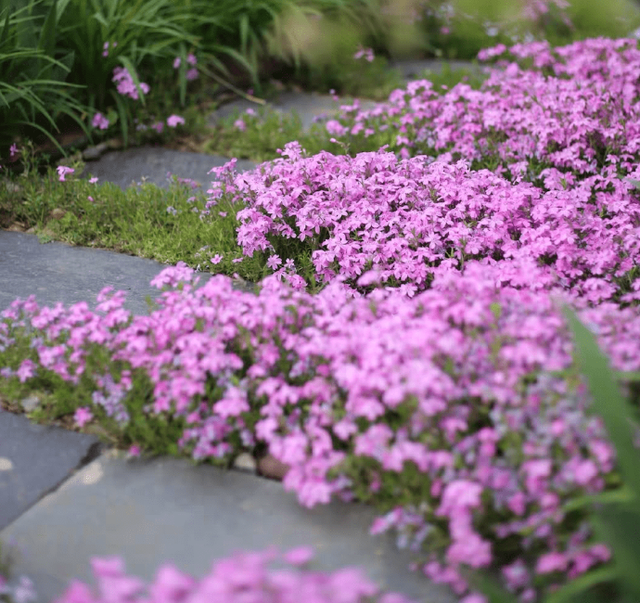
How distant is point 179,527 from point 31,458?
0.66 m

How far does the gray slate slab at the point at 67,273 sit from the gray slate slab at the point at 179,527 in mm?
1049

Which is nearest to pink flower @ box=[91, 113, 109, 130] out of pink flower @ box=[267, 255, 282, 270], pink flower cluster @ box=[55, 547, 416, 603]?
pink flower @ box=[267, 255, 282, 270]

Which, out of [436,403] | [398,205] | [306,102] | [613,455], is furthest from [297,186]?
[306,102]

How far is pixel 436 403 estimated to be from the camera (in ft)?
6.10

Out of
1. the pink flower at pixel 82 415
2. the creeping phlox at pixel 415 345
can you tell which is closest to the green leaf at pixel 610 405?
the creeping phlox at pixel 415 345

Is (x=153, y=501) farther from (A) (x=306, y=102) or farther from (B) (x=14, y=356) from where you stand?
(A) (x=306, y=102)

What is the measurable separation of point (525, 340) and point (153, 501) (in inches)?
49.2

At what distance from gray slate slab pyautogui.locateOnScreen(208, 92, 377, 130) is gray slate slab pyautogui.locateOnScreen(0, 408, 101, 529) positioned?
337 cm

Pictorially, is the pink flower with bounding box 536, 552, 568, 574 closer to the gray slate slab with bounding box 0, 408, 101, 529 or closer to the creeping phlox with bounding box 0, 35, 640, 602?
the creeping phlox with bounding box 0, 35, 640, 602

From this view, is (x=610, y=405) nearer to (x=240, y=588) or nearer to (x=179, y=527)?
(x=240, y=588)

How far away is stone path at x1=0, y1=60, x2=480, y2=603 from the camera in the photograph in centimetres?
187

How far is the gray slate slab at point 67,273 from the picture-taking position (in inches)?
125

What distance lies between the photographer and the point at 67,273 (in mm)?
3418

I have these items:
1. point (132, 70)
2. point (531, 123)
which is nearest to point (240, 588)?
point (531, 123)
